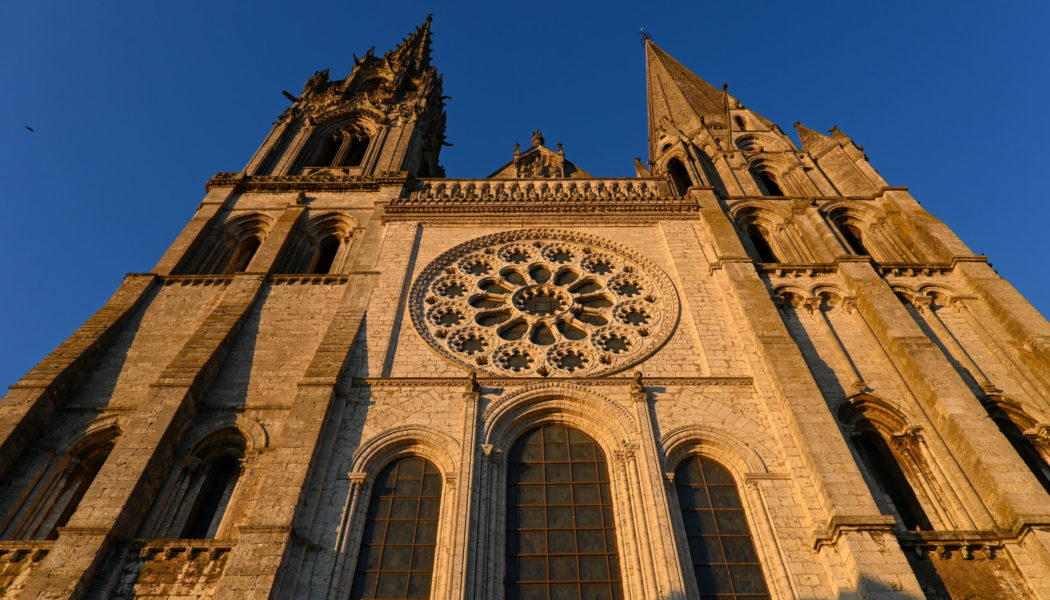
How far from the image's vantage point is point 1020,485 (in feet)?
31.4

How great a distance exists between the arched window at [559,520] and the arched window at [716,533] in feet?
3.89

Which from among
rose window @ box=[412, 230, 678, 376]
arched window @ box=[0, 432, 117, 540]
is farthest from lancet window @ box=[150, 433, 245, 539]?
rose window @ box=[412, 230, 678, 376]

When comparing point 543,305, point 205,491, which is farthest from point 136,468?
point 543,305

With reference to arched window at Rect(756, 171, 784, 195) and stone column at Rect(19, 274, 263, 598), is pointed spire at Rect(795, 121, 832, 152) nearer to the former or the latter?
arched window at Rect(756, 171, 784, 195)

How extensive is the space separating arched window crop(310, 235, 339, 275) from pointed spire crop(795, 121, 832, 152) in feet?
50.2

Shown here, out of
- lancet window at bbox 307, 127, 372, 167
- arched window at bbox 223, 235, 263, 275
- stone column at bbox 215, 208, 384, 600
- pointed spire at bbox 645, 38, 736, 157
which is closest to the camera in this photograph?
stone column at bbox 215, 208, 384, 600

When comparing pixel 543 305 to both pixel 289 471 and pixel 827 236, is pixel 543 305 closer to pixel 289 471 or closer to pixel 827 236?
pixel 289 471

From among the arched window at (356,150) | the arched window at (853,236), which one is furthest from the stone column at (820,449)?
the arched window at (356,150)

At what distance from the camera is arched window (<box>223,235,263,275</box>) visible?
17125 millimetres

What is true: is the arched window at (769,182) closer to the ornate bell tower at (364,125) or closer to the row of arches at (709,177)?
the row of arches at (709,177)

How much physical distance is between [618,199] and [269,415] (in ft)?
33.3

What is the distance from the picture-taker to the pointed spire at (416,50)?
98.6 feet

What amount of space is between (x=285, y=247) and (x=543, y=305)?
657 cm

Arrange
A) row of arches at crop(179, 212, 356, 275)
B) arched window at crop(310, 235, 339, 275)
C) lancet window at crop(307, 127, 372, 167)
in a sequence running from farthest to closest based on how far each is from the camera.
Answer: lancet window at crop(307, 127, 372, 167) → arched window at crop(310, 235, 339, 275) → row of arches at crop(179, 212, 356, 275)
